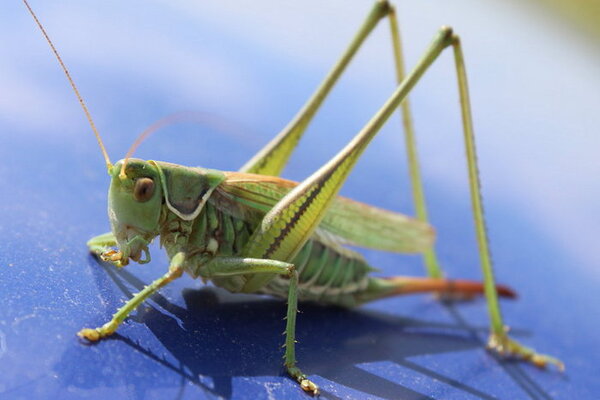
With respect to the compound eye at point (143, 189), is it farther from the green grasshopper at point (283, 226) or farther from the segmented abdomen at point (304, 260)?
the segmented abdomen at point (304, 260)

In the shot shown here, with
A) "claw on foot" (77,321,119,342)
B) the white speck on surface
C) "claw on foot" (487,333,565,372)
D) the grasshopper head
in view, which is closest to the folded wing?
the grasshopper head

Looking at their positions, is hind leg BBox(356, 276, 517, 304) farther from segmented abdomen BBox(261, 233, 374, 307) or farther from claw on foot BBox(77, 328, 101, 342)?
claw on foot BBox(77, 328, 101, 342)

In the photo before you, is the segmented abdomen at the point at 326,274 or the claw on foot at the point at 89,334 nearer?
the claw on foot at the point at 89,334

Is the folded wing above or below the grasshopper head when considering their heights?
above

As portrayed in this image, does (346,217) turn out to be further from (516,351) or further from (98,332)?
(98,332)

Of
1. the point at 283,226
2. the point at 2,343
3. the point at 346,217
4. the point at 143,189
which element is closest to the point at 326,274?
the point at 346,217

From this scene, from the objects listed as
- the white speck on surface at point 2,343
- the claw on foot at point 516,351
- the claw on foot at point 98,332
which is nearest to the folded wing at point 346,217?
the claw on foot at point 516,351

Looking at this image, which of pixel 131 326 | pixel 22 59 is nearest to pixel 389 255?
pixel 131 326
